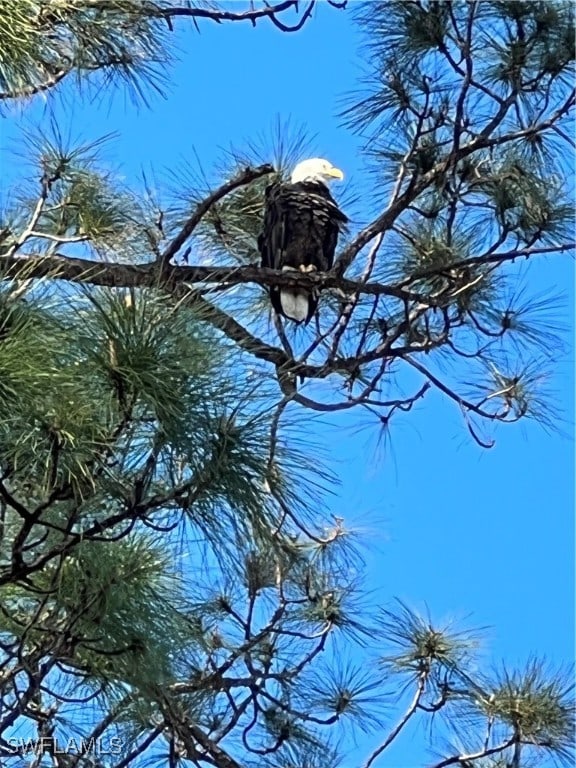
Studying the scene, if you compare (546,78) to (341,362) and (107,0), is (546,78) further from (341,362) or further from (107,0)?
(107,0)

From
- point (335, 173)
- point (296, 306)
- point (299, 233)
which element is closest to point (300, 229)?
point (299, 233)

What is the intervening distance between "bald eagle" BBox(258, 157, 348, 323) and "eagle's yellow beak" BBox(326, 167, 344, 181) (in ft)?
0.16

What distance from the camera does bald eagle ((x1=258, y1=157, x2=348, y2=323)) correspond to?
2203 millimetres

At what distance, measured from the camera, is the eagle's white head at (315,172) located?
99.8 inches

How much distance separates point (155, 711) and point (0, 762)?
202mm

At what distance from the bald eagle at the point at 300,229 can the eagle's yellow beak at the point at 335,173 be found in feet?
0.16

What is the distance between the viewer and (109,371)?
1204 mm

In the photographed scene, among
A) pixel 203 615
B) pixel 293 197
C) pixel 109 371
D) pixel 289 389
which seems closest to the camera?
pixel 109 371

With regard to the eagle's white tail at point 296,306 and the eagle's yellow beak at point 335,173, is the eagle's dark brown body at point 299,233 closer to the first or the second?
the eagle's white tail at point 296,306

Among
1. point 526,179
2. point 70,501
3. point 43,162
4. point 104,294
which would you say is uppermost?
point 526,179

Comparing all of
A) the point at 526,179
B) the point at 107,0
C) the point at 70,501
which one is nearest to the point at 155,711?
the point at 70,501

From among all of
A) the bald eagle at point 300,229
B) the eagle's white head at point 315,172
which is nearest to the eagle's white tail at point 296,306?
the bald eagle at point 300,229

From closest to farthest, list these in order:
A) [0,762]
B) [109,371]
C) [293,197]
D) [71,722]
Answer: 1. [109,371]
2. [0,762]
3. [71,722]
4. [293,197]

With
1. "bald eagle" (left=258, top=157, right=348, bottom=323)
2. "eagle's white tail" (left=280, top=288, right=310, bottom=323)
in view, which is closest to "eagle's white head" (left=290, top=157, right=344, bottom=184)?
"bald eagle" (left=258, top=157, right=348, bottom=323)
